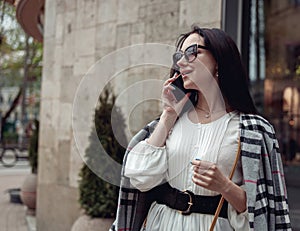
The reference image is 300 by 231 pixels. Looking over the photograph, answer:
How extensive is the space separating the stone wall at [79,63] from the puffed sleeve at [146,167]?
2501mm

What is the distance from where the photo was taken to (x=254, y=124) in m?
2.14

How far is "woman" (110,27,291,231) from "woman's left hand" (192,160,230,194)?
0.06m

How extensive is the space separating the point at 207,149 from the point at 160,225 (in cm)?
36

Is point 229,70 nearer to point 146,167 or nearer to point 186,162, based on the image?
point 186,162

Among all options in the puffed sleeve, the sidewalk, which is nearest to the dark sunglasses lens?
the puffed sleeve

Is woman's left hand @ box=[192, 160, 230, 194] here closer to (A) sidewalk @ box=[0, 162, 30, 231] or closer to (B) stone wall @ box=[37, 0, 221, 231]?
(B) stone wall @ box=[37, 0, 221, 231]

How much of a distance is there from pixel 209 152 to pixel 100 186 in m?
3.01

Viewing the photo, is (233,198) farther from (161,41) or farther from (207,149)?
(161,41)

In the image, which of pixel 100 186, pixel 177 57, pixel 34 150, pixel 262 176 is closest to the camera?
pixel 262 176

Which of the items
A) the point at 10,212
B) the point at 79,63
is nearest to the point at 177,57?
the point at 79,63

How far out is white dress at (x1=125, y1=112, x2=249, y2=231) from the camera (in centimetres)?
212

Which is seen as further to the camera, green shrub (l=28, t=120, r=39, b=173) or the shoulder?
green shrub (l=28, t=120, r=39, b=173)

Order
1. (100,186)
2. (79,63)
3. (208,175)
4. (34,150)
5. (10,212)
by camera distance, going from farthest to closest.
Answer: (10,212)
(34,150)
(79,63)
(100,186)
(208,175)

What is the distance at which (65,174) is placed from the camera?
682 cm
